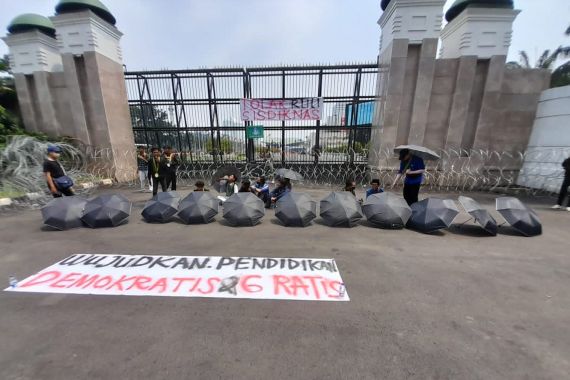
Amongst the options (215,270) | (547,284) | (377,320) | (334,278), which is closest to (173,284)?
(215,270)

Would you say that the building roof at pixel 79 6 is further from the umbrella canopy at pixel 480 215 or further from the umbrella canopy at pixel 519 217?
the umbrella canopy at pixel 519 217

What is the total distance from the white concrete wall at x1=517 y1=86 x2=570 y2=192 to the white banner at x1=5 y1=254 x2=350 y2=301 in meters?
10.6

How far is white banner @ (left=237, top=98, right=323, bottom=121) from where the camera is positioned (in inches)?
467

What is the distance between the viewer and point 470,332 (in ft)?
7.81

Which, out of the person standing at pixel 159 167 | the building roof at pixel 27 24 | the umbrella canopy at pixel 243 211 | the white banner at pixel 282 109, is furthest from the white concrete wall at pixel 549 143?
the building roof at pixel 27 24

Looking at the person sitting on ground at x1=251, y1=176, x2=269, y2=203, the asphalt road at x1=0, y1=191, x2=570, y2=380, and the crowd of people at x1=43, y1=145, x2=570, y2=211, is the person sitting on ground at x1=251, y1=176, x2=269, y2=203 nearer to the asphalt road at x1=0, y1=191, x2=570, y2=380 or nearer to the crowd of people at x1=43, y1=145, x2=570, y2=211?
the crowd of people at x1=43, y1=145, x2=570, y2=211

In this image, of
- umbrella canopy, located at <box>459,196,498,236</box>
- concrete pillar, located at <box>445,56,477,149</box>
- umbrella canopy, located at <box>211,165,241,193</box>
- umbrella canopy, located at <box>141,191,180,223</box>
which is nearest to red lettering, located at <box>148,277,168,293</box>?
umbrella canopy, located at <box>141,191,180,223</box>

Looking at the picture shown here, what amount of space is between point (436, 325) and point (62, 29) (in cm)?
1508

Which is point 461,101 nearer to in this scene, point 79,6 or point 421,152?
point 421,152

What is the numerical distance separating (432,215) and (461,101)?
7302 mm

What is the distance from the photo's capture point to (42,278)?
3.32 metres

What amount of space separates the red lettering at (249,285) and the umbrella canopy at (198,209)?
2545mm

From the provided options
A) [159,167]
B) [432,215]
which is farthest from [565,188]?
[159,167]

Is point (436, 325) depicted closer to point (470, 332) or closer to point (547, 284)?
point (470, 332)
